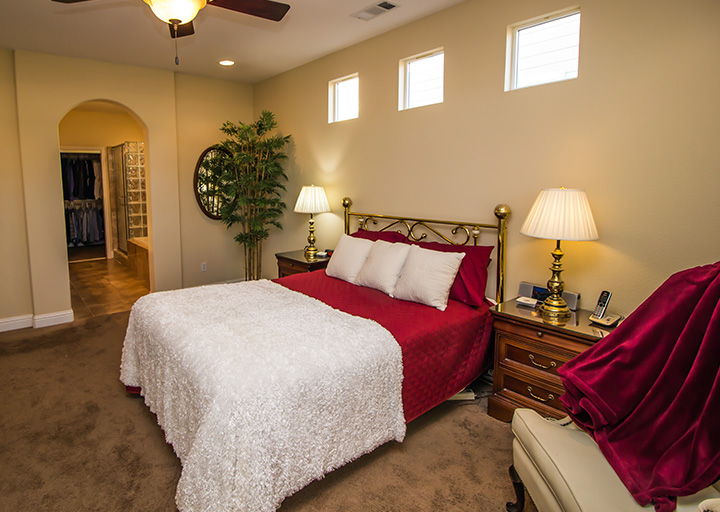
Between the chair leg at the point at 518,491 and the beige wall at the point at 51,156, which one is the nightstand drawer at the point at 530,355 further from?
the beige wall at the point at 51,156

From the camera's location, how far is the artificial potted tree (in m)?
4.80

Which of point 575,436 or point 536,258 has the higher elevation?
point 536,258

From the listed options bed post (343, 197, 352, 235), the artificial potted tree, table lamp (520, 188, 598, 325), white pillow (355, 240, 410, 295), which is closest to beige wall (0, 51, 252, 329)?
the artificial potted tree

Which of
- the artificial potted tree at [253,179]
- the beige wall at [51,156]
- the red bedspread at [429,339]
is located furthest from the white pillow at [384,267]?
the beige wall at [51,156]

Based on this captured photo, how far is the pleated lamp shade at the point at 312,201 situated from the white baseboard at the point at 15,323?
9.64ft

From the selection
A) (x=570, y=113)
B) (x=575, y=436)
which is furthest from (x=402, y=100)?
(x=575, y=436)

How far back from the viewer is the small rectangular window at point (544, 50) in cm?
263

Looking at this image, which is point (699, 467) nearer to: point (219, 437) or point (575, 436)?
point (575, 436)

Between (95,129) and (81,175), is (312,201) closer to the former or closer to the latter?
(95,129)

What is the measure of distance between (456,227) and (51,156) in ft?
13.0

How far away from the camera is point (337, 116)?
4434 millimetres

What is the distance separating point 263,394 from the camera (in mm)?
1690

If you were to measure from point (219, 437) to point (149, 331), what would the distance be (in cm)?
112

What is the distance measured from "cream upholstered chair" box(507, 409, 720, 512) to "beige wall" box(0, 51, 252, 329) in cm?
448
